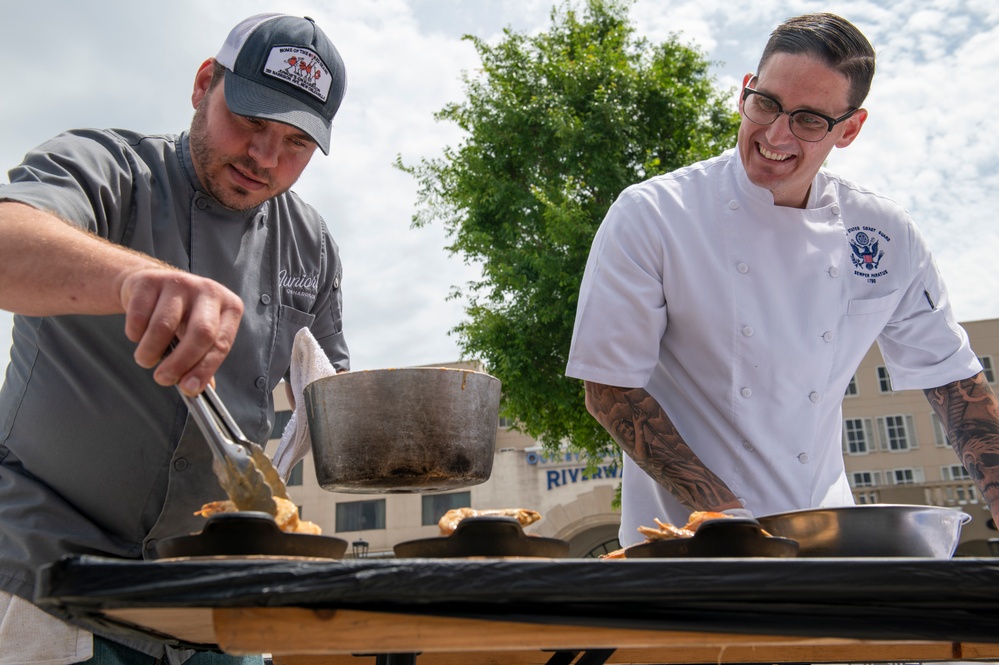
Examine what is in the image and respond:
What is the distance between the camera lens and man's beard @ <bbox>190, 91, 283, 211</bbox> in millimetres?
2018

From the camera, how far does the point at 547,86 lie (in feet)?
48.5

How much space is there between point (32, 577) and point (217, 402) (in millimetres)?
812

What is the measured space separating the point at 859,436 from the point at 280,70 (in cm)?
4362

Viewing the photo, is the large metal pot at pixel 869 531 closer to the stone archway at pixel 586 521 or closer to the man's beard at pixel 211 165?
the man's beard at pixel 211 165

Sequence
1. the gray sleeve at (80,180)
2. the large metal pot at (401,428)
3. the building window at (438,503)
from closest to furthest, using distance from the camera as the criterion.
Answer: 1. the large metal pot at (401,428)
2. the gray sleeve at (80,180)
3. the building window at (438,503)

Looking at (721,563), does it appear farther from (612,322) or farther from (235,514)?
(612,322)

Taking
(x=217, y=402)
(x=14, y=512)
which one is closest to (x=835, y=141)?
(x=217, y=402)

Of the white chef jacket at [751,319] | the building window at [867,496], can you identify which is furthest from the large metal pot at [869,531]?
the building window at [867,496]

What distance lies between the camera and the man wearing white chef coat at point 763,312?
2.27 meters

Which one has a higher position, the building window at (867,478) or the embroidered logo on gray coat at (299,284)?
the embroidered logo on gray coat at (299,284)

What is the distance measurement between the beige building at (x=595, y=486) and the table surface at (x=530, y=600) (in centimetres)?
1979

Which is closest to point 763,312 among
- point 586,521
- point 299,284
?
point 299,284

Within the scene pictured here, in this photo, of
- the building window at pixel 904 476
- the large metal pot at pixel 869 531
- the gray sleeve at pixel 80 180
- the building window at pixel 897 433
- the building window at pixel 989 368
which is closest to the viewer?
the large metal pot at pixel 869 531

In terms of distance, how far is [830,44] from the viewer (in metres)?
2.35
